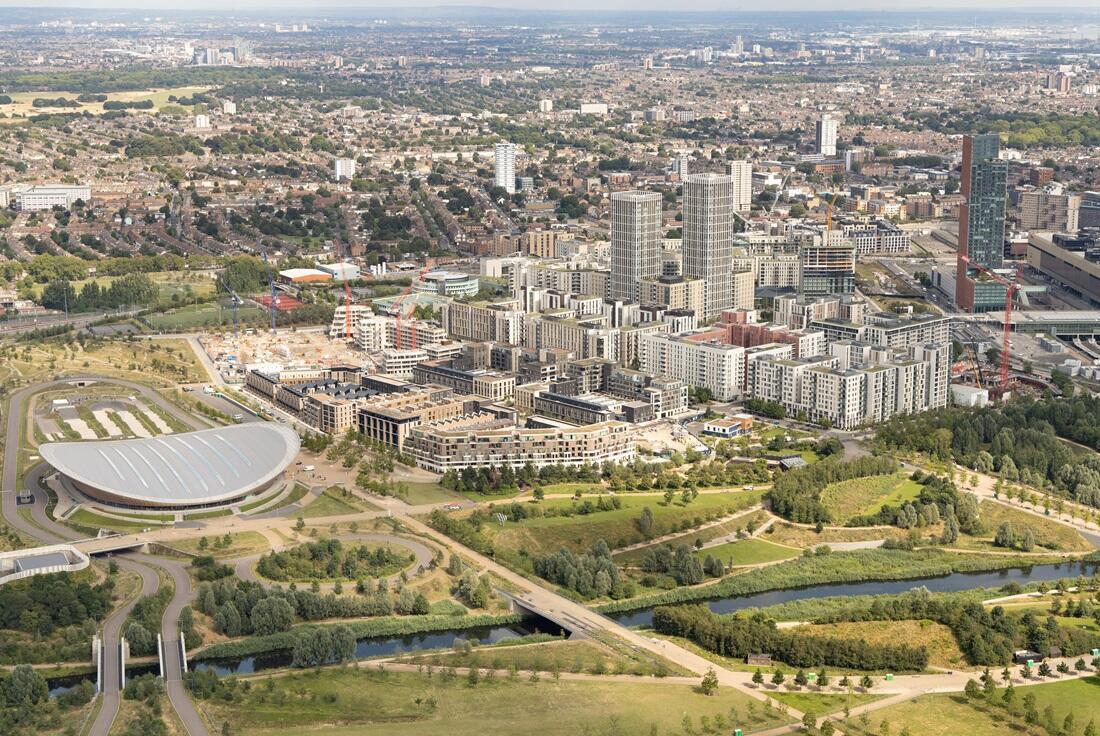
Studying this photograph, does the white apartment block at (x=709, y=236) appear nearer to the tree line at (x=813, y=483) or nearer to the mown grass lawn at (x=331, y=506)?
the tree line at (x=813, y=483)

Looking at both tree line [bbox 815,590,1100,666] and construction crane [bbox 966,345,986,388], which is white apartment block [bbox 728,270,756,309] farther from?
tree line [bbox 815,590,1100,666]

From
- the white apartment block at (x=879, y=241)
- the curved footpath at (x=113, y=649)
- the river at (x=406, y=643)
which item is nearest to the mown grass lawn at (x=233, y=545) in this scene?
the curved footpath at (x=113, y=649)

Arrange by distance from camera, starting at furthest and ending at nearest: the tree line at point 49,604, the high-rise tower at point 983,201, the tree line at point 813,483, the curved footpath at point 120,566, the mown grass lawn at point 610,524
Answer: the high-rise tower at point 983,201
the tree line at point 813,483
the mown grass lawn at point 610,524
the tree line at point 49,604
the curved footpath at point 120,566

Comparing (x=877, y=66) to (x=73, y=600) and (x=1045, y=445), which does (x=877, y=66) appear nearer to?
(x=1045, y=445)

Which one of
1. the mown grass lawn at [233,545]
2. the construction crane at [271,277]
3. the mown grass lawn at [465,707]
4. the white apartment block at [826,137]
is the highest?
the white apartment block at [826,137]

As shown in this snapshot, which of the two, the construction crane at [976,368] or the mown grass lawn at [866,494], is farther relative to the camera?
the construction crane at [976,368]

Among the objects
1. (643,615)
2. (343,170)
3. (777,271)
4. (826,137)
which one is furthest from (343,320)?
(826,137)

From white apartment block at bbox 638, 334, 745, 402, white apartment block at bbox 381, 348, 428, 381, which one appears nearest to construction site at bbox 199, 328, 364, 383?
white apartment block at bbox 381, 348, 428, 381
